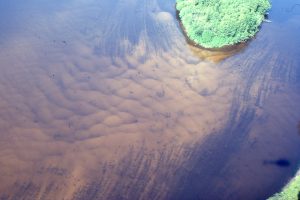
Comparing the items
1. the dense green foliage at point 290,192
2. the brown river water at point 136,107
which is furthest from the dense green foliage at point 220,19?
the dense green foliage at point 290,192

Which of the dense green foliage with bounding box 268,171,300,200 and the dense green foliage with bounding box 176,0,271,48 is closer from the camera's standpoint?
the dense green foliage with bounding box 268,171,300,200

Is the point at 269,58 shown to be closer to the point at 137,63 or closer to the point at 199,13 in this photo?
the point at 199,13

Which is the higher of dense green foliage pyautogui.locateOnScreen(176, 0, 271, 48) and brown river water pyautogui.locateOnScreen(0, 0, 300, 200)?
dense green foliage pyautogui.locateOnScreen(176, 0, 271, 48)

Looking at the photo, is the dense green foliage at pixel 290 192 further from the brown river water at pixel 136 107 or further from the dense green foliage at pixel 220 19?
the dense green foliage at pixel 220 19

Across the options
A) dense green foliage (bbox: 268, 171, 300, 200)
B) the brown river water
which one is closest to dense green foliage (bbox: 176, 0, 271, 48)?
the brown river water

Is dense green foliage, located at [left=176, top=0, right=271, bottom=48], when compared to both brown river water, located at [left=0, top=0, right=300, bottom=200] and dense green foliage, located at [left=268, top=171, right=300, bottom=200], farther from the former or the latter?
dense green foliage, located at [left=268, top=171, right=300, bottom=200]

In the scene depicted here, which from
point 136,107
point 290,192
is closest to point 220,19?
point 136,107

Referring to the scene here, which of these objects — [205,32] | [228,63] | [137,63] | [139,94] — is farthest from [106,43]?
[228,63]
